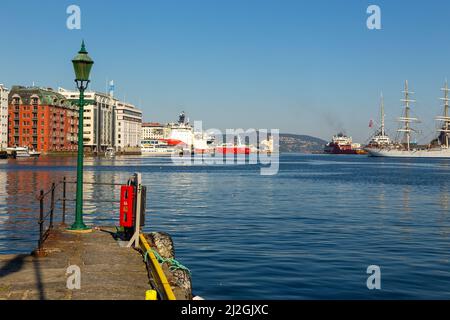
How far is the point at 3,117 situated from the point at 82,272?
181 metres

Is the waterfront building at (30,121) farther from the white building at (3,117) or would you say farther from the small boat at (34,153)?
the small boat at (34,153)

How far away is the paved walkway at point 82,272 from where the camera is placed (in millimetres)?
10148

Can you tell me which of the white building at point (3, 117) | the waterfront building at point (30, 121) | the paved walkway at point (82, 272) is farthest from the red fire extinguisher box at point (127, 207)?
the waterfront building at point (30, 121)

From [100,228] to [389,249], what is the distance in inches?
460

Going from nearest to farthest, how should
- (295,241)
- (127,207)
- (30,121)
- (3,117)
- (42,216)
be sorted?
(42,216)
(127,207)
(295,241)
(3,117)
(30,121)

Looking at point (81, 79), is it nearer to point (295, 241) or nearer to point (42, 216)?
point (42, 216)

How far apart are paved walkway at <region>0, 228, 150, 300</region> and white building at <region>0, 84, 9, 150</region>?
174m

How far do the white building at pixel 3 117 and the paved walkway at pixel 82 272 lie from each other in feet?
572

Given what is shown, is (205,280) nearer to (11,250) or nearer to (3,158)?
(11,250)

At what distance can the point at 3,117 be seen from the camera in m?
178

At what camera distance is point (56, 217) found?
3134 cm

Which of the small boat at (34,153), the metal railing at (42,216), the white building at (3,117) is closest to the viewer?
the metal railing at (42,216)

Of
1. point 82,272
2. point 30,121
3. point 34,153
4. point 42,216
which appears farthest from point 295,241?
point 30,121
